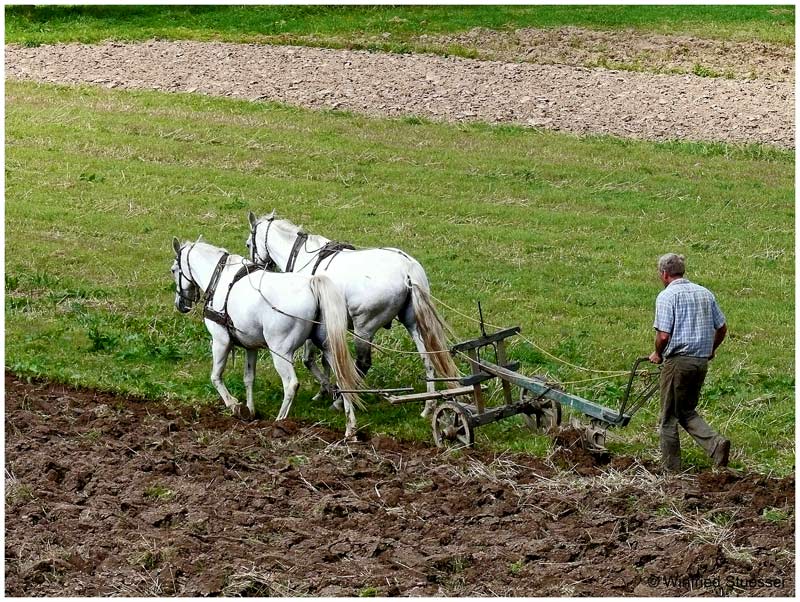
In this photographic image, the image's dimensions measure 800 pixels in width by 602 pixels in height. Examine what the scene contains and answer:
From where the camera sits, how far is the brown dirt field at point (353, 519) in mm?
8070

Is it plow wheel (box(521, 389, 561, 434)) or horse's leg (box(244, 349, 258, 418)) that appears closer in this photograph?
plow wheel (box(521, 389, 561, 434))

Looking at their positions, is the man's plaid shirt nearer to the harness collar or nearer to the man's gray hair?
the man's gray hair

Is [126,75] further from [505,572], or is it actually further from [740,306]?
[505,572]

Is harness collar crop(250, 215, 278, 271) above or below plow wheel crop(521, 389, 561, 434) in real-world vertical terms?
above

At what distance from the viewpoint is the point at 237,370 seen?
14.3 meters

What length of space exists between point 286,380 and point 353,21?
2848 cm

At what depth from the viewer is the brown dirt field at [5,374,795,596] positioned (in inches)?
318

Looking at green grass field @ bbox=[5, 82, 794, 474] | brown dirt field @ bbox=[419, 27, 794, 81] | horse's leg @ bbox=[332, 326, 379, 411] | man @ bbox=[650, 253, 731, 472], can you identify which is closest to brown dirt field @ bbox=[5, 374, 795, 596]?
man @ bbox=[650, 253, 731, 472]

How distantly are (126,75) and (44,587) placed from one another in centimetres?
2446

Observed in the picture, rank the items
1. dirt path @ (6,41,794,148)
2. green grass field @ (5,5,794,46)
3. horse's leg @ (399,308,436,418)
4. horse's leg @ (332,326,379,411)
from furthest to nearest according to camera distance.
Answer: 1. green grass field @ (5,5,794,46)
2. dirt path @ (6,41,794,148)
3. horse's leg @ (332,326,379,411)
4. horse's leg @ (399,308,436,418)

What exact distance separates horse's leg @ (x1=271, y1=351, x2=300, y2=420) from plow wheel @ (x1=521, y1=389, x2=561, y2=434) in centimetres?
237

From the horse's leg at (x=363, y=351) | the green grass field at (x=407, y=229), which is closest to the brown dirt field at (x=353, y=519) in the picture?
the green grass field at (x=407, y=229)

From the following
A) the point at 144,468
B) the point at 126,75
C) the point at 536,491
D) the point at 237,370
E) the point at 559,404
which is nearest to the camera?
the point at 536,491

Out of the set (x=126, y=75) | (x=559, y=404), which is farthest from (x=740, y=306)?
(x=126, y=75)
